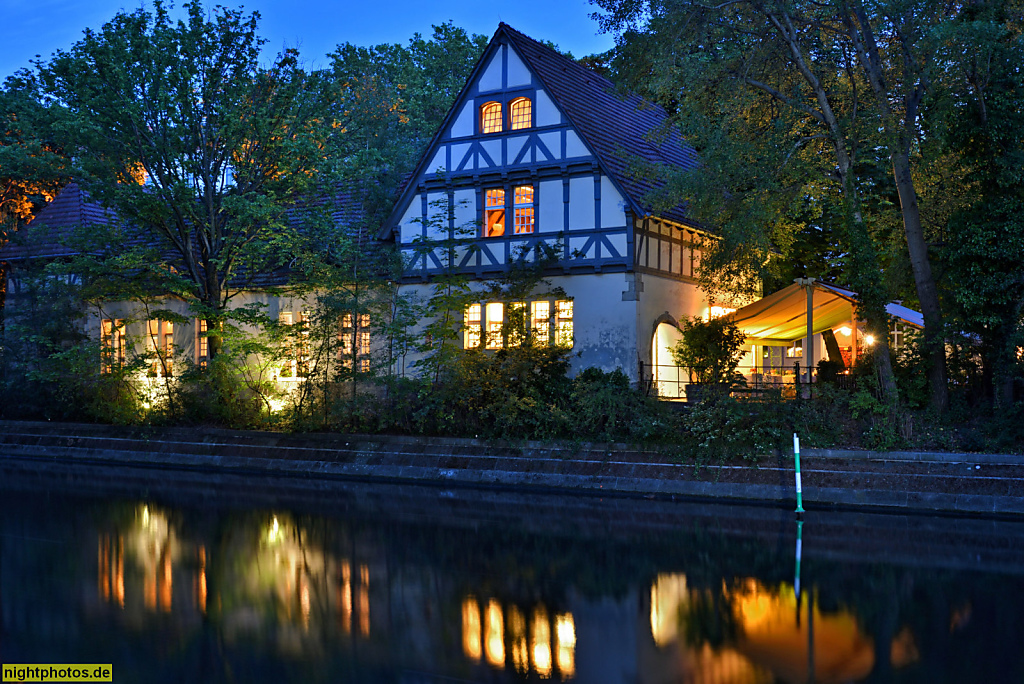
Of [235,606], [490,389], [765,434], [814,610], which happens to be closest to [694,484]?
[765,434]

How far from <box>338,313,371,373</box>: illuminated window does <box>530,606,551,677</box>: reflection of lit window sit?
49.8 feet

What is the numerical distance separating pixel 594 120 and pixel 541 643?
2084 cm

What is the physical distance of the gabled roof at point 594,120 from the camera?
79.8 ft

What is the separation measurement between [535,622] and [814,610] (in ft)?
8.41

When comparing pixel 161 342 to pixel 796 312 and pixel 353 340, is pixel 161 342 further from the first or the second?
pixel 796 312

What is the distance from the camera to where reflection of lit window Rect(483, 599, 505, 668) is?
23.0ft

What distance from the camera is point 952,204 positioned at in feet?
65.0

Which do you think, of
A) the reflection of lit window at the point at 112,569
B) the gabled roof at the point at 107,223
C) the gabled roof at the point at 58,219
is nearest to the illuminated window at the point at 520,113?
the gabled roof at the point at 107,223

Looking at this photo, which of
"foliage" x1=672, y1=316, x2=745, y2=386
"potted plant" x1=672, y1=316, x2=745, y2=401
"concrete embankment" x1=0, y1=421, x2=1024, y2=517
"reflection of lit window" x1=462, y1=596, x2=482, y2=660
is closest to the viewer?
"reflection of lit window" x1=462, y1=596, x2=482, y2=660

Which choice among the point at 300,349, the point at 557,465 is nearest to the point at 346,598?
the point at 557,465

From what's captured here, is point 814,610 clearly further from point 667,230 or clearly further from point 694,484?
point 667,230

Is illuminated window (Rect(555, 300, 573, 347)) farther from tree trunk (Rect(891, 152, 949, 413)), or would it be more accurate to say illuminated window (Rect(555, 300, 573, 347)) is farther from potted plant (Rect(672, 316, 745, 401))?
tree trunk (Rect(891, 152, 949, 413))

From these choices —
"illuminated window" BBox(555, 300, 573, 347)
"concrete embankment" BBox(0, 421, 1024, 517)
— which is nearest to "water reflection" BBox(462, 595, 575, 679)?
"concrete embankment" BBox(0, 421, 1024, 517)

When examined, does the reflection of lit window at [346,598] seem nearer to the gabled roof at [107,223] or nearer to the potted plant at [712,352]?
the potted plant at [712,352]
